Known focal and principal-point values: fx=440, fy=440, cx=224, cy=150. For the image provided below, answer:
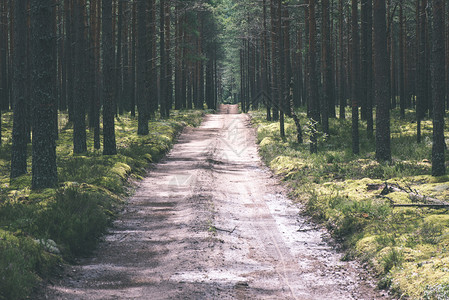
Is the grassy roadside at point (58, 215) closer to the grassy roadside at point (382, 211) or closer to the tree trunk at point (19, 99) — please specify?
the tree trunk at point (19, 99)

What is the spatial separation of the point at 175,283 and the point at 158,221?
3.78 metres

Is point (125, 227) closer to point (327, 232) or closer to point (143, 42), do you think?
point (327, 232)

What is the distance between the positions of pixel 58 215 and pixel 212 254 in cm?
315

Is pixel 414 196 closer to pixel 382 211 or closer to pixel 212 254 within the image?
pixel 382 211

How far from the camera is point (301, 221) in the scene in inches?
402

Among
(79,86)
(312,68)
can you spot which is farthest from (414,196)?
(79,86)

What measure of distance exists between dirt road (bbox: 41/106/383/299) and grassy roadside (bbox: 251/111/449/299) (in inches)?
17.2

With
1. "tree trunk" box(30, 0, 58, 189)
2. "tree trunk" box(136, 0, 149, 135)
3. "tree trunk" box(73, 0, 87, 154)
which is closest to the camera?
"tree trunk" box(30, 0, 58, 189)

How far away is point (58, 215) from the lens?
8445 mm

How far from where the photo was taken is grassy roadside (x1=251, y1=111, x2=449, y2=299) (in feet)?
20.3

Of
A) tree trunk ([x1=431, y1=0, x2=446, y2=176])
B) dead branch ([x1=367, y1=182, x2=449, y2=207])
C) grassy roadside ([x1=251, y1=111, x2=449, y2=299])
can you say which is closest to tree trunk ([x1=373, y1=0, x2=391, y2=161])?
grassy roadside ([x1=251, y1=111, x2=449, y2=299])

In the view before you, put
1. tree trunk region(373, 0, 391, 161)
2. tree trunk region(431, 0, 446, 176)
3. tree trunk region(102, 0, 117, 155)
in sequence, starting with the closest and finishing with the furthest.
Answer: tree trunk region(431, 0, 446, 176)
tree trunk region(373, 0, 391, 161)
tree trunk region(102, 0, 117, 155)

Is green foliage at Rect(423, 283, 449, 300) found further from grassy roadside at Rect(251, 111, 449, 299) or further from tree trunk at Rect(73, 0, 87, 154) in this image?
tree trunk at Rect(73, 0, 87, 154)

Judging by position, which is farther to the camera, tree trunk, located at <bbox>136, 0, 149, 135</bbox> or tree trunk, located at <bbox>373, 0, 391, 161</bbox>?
tree trunk, located at <bbox>136, 0, 149, 135</bbox>
